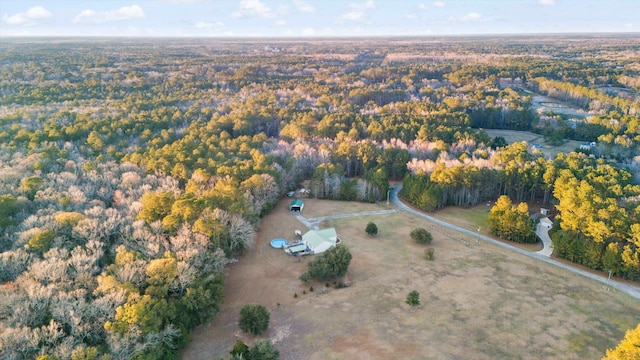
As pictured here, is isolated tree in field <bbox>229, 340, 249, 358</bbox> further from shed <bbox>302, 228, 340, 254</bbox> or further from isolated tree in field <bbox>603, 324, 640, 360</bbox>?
isolated tree in field <bbox>603, 324, 640, 360</bbox>

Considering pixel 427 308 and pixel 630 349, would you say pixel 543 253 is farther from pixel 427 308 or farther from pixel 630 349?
pixel 630 349

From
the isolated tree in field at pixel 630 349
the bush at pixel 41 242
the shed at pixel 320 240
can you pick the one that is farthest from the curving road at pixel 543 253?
the bush at pixel 41 242

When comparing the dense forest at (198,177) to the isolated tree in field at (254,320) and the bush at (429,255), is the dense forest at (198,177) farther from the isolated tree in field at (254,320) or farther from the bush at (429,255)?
the bush at (429,255)

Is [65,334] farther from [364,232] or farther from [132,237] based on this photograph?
[364,232]

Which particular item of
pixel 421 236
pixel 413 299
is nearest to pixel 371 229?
pixel 421 236

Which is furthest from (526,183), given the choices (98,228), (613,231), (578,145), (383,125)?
(98,228)

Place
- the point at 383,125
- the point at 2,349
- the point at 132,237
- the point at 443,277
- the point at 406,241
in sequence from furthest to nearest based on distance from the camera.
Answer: the point at 383,125 → the point at 406,241 → the point at 443,277 → the point at 132,237 → the point at 2,349
